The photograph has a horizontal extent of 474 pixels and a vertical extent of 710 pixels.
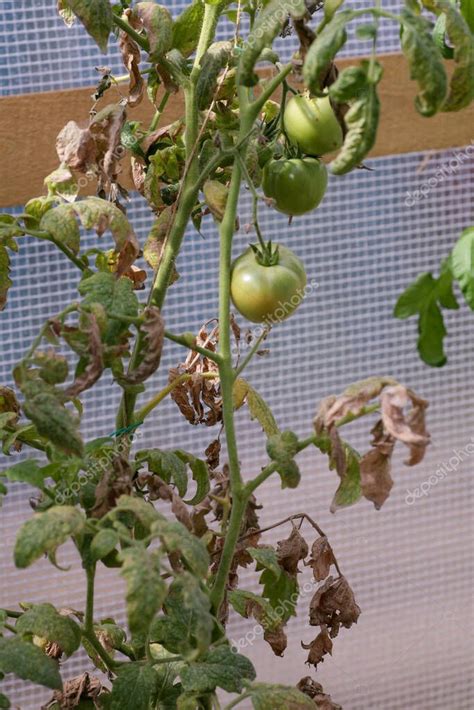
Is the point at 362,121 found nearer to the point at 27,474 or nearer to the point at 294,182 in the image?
the point at 294,182

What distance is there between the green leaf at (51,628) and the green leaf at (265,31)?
34cm

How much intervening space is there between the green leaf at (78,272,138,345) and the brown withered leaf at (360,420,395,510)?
6.2 inches

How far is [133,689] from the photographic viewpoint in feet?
2.04

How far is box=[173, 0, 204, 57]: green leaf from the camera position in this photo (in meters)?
0.73

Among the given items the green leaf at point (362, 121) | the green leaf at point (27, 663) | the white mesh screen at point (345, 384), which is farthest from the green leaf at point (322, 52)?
the white mesh screen at point (345, 384)

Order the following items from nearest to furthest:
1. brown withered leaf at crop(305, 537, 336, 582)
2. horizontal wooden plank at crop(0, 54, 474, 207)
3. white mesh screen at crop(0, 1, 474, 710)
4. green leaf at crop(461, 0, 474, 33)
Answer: green leaf at crop(461, 0, 474, 33)
brown withered leaf at crop(305, 537, 336, 582)
horizontal wooden plank at crop(0, 54, 474, 207)
white mesh screen at crop(0, 1, 474, 710)

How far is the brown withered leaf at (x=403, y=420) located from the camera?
53 centimetres

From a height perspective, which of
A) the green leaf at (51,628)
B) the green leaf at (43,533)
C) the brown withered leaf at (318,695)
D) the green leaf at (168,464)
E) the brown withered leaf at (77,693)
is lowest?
the brown withered leaf at (318,695)

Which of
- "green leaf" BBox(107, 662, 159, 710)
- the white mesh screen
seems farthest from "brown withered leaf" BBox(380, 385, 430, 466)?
the white mesh screen

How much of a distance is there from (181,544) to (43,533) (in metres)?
0.07

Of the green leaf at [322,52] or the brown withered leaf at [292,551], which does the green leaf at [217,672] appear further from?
the green leaf at [322,52]

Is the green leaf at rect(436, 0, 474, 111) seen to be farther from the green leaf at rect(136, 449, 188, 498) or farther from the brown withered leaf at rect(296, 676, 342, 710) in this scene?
the brown withered leaf at rect(296, 676, 342, 710)

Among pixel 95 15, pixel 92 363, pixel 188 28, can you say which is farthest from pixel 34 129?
pixel 92 363
